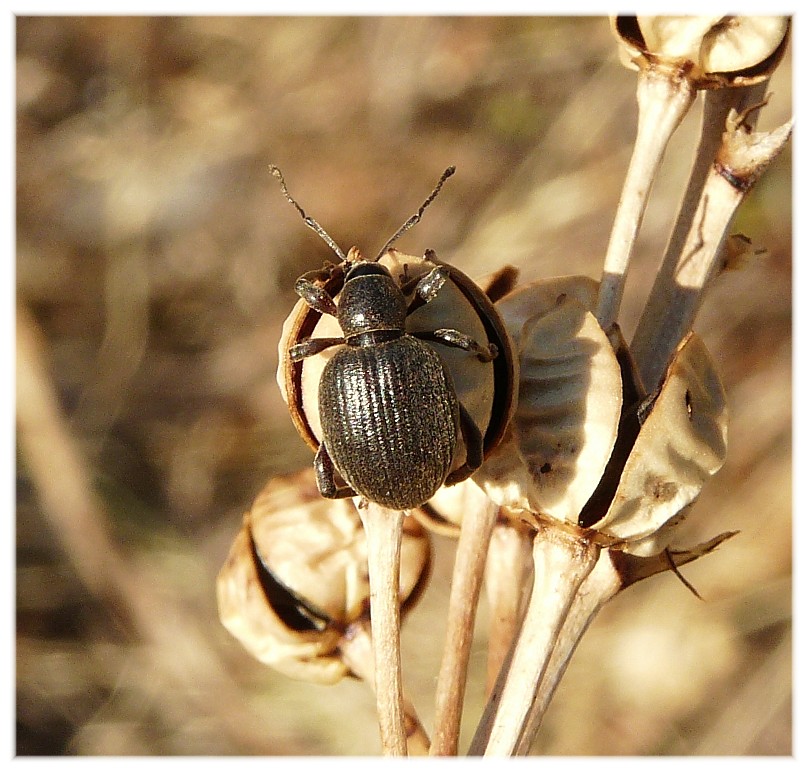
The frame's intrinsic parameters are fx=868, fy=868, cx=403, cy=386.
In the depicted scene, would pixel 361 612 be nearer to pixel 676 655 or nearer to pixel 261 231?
pixel 676 655

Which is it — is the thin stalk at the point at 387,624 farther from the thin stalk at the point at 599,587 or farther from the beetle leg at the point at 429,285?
the beetle leg at the point at 429,285

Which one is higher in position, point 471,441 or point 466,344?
point 466,344

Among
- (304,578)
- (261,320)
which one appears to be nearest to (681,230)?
(304,578)

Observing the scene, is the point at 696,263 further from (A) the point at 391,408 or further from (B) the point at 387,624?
(B) the point at 387,624

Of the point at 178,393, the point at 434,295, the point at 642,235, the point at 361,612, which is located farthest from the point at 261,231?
the point at 434,295

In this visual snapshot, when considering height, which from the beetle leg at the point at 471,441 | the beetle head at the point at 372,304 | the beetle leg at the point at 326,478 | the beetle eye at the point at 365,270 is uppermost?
the beetle eye at the point at 365,270

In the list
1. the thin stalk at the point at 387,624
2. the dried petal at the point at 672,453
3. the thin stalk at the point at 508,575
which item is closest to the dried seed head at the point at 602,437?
the dried petal at the point at 672,453

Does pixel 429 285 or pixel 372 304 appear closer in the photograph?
pixel 429 285

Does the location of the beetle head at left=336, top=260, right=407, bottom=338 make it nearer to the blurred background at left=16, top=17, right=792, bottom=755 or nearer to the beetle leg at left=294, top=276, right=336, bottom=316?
the beetle leg at left=294, top=276, right=336, bottom=316
